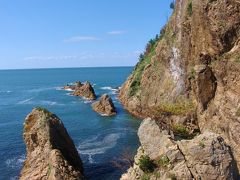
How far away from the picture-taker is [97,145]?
234ft

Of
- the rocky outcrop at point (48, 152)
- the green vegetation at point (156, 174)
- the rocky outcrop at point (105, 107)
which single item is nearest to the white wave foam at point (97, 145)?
the rocky outcrop at point (48, 152)

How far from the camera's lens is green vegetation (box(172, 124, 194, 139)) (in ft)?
236

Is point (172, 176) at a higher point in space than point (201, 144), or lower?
lower

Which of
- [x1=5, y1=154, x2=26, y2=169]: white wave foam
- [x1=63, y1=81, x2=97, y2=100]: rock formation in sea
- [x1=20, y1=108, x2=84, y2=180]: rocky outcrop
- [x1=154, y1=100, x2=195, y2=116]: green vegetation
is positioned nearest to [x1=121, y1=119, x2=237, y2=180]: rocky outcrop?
[x1=20, y1=108, x2=84, y2=180]: rocky outcrop

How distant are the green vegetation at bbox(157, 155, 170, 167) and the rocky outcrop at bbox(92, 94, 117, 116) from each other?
6693 cm

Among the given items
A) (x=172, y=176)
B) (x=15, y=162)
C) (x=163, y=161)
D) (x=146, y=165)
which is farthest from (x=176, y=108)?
(x=172, y=176)

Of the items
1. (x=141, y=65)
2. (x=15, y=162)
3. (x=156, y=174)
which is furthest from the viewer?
(x=141, y=65)

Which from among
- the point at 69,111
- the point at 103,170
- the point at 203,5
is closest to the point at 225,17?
the point at 203,5

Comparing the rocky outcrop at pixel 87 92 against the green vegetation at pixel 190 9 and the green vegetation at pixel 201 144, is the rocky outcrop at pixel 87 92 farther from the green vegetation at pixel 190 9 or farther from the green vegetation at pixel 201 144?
the green vegetation at pixel 201 144

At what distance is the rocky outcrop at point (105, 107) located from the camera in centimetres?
10328

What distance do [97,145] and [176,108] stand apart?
20762 millimetres

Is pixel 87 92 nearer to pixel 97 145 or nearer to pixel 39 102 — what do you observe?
pixel 39 102

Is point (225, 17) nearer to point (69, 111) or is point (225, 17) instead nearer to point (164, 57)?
point (164, 57)

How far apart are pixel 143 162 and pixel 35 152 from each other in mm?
23589
